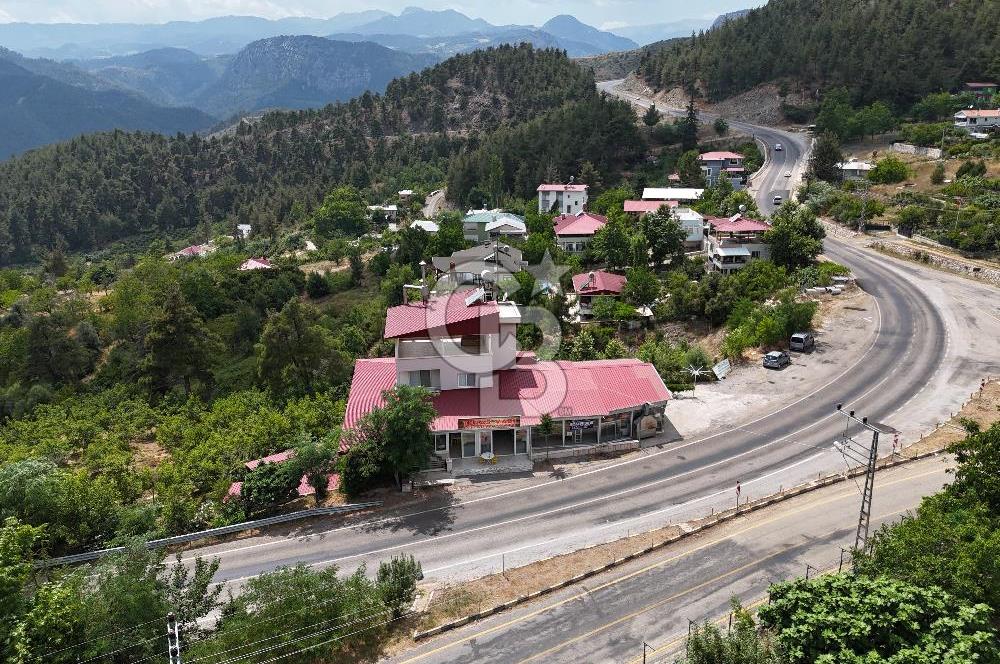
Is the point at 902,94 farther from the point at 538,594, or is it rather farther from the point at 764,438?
the point at 538,594

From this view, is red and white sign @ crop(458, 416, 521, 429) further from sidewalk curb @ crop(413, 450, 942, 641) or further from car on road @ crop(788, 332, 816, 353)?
car on road @ crop(788, 332, 816, 353)

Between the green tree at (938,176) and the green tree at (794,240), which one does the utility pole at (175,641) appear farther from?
the green tree at (938,176)

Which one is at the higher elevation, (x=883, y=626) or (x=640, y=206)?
(x=640, y=206)

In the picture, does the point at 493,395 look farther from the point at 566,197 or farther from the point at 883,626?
the point at 566,197

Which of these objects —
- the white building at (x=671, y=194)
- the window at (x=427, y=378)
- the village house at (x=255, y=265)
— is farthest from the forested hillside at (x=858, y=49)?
the window at (x=427, y=378)

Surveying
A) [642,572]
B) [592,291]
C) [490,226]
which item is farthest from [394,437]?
[490,226]
